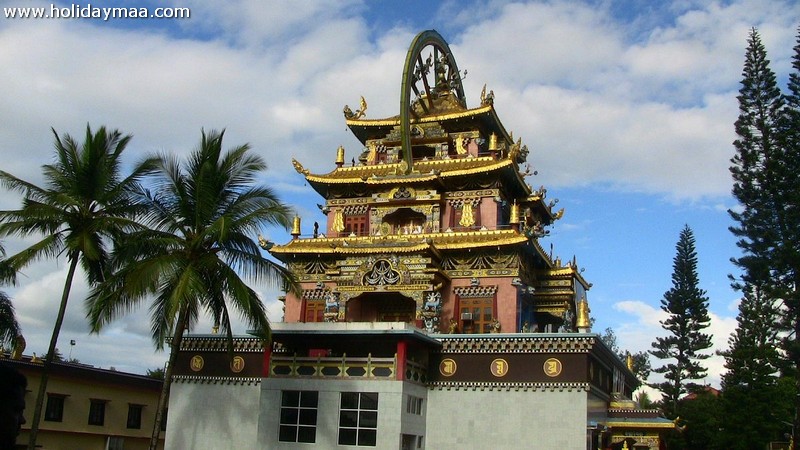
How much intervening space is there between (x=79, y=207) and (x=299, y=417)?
1050cm

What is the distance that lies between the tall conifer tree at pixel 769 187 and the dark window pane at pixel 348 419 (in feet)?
103

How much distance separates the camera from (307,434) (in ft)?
93.6

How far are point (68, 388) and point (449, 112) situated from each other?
22.2 m

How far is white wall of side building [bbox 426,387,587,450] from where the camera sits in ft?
91.2

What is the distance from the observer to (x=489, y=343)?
29.5 meters

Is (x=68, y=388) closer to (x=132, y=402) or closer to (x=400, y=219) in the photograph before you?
(x=132, y=402)

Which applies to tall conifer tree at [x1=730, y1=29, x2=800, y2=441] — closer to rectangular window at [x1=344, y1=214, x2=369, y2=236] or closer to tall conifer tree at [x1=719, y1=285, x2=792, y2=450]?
tall conifer tree at [x1=719, y1=285, x2=792, y2=450]

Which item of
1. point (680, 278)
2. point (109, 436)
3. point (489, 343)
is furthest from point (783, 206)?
point (109, 436)

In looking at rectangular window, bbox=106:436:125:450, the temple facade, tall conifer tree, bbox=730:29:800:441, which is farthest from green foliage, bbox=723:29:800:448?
rectangular window, bbox=106:436:125:450

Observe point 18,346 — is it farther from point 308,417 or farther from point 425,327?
point 425,327

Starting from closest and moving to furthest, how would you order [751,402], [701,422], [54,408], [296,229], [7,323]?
[7,323]
[54,408]
[296,229]
[751,402]
[701,422]

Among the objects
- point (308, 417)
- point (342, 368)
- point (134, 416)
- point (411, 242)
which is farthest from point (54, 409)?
point (411, 242)

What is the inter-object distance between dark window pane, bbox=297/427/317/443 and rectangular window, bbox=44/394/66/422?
45.0 feet

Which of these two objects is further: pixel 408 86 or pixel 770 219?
pixel 770 219
